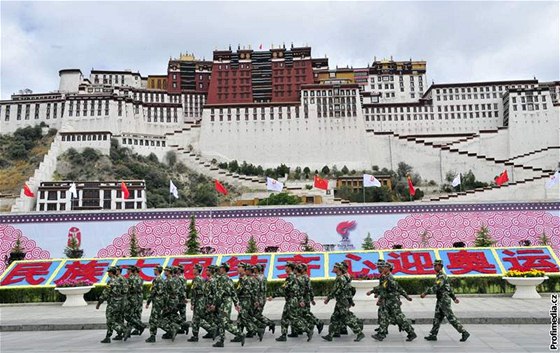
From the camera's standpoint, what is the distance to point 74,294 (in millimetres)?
15211

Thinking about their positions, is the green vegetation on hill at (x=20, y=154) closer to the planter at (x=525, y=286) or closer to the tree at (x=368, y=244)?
the tree at (x=368, y=244)

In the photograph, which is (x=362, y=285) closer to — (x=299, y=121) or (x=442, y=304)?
(x=442, y=304)

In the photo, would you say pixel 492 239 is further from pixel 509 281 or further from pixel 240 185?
pixel 240 185

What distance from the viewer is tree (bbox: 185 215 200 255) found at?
71.9 ft

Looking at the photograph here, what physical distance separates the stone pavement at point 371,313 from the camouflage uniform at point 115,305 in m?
1.87

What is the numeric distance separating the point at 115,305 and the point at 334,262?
869 cm

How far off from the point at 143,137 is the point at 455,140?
35.7 m

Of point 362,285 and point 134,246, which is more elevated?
point 134,246

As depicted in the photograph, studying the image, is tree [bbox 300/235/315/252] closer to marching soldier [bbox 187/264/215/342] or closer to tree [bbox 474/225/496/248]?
tree [bbox 474/225/496/248]

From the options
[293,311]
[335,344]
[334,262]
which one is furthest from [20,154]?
[335,344]

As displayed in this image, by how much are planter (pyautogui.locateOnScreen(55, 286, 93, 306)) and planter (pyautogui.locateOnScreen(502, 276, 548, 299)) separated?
1128cm

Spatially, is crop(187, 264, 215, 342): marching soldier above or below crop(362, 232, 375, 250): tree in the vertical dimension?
below

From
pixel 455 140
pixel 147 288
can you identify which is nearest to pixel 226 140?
pixel 455 140

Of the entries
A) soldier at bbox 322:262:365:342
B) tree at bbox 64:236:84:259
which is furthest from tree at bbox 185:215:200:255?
soldier at bbox 322:262:365:342
